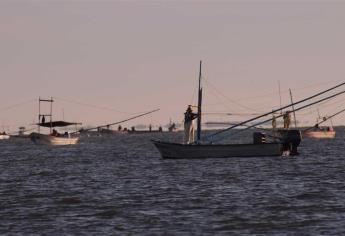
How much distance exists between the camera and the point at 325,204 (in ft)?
153

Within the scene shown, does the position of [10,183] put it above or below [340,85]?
below

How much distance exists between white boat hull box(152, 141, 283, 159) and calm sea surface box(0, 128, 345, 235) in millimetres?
11038

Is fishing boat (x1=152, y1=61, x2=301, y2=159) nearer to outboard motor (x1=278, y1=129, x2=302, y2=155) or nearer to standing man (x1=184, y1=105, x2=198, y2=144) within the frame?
outboard motor (x1=278, y1=129, x2=302, y2=155)

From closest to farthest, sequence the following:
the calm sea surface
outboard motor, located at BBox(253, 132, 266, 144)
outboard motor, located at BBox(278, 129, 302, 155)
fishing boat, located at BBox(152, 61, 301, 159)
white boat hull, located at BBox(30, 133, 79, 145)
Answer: the calm sea surface
fishing boat, located at BBox(152, 61, 301, 159)
outboard motor, located at BBox(253, 132, 266, 144)
outboard motor, located at BBox(278, 129, 302, 155)
white boat hull, located at BBox(30, 133, 79, 145)

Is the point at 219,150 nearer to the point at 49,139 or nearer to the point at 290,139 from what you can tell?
the point at 290,139

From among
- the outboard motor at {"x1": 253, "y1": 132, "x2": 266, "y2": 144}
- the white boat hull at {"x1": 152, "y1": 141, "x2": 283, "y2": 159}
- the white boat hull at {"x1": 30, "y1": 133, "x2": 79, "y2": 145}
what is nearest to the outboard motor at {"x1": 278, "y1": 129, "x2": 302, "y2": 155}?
the white boat hull at {"x1": 152, "y1": 141, "x2": 283, "y2": 159}

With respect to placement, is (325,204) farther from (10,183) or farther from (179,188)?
(10,183)

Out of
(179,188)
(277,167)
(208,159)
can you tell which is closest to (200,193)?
(179,188)

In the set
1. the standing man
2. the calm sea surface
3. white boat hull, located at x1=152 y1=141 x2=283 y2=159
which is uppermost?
→ the standing man

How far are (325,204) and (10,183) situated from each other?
2752cm

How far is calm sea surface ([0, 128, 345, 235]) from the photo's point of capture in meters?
39.3

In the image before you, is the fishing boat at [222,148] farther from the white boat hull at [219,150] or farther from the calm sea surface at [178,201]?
the calm sea surface at [178,201]

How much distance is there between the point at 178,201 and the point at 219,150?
1652 inches

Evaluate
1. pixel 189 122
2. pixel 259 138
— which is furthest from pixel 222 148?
pixel 259 138
